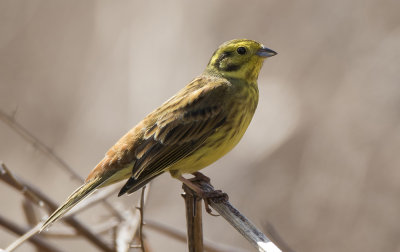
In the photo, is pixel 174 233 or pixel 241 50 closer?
pixel 174 233

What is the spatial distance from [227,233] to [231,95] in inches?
85.4

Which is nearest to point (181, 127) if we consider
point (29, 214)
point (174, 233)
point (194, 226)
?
point (174, 233)

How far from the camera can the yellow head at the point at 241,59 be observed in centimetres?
433

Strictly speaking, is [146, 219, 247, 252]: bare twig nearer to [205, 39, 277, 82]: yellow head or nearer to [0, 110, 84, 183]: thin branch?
[0, 110, 84, 183]: thin branch

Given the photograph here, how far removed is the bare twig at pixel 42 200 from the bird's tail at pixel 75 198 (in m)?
0.08

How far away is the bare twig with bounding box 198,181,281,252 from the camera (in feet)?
9.09

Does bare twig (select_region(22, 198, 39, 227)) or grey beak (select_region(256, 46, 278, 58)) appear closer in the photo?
bare twig (select_region(22, 198, 39, 227))

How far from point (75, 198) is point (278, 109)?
246 centimetres

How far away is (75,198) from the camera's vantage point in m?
3.74

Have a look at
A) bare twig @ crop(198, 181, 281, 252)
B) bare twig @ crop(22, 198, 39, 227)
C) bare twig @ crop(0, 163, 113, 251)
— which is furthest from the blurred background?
bare twig @ crop(198, 181, 281, 252)

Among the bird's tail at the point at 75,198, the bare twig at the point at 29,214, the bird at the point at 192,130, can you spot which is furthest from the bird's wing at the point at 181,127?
the bare twig at the point at 29,214

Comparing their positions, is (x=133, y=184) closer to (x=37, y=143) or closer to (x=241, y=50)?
(x=37, y=143)

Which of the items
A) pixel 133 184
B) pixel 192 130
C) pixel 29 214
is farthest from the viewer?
pixel 192 130

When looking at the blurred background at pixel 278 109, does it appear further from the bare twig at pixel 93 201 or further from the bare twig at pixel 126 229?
the bare twig at pixel 126 229
